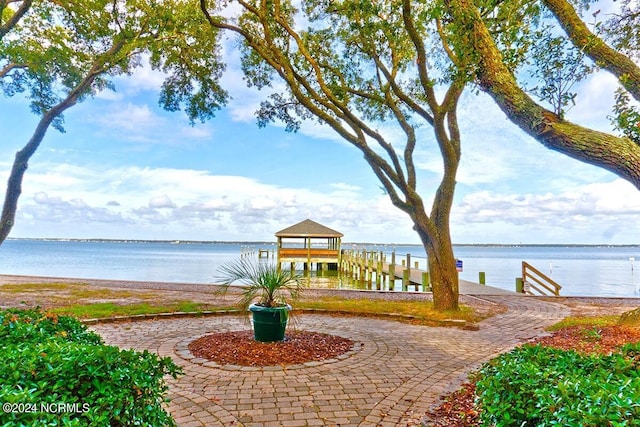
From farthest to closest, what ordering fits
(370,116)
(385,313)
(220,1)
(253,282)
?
(370,116) → (220,1) → (385,313) → (253,282)

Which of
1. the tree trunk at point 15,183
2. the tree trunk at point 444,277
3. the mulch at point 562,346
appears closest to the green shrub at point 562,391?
the mulch at point 562,346

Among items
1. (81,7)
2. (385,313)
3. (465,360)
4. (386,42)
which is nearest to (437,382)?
(465,360)

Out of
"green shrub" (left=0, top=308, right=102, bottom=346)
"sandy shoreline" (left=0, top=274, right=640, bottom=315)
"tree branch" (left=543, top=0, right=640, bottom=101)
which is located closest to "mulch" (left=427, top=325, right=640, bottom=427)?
"green shrub" (left=0, top=308, right=102, bottom=346)

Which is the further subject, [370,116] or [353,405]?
[370,116]

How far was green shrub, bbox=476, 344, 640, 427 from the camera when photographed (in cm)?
165

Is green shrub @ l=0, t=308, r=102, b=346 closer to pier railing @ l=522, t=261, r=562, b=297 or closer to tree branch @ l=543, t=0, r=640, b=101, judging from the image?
tree branch @ l=543, t=0, r=640, b=101

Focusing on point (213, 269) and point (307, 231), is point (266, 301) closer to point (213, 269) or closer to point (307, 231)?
point (307, 231)

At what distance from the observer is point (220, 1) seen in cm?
887

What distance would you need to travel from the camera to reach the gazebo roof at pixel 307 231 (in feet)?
91.2

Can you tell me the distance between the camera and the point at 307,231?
92.1ft

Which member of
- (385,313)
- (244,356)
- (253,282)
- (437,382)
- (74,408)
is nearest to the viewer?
(74,408)

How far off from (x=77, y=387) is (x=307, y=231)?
26.1m

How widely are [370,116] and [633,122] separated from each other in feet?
25.6

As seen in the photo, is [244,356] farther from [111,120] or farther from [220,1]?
[111,120]
